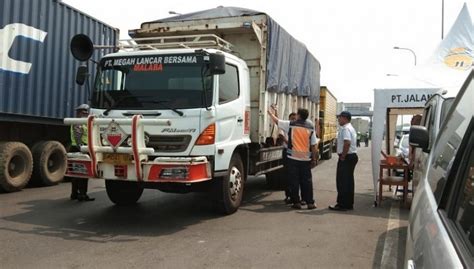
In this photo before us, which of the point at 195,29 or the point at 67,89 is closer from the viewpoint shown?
the point at 195,29

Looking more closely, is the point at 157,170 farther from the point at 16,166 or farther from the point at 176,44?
the point at 16,166

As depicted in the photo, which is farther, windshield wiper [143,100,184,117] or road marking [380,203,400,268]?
windshield wiper [143,100,184,117]

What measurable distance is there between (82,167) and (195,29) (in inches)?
134

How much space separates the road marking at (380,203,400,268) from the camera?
17.5 feet

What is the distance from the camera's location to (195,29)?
28.8 ft

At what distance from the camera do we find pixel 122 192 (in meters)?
8.18

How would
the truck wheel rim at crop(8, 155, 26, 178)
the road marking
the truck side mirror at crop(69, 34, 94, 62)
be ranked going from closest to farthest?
1. the road marking
2. the truck side mirror at crop(69, 34, 94, 62)
3. the truck wheel rim at crop(8, 155, 26, 178)

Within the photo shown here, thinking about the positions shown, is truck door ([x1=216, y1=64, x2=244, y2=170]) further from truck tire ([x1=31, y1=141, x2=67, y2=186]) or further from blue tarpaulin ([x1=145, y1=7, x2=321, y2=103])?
truck tire ([x1=31, y1=141, x2=67, y2=186])

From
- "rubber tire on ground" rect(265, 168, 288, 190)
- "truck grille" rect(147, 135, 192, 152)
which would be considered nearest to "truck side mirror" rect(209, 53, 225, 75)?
"truck grille" rect(147, 135, 192, 152)

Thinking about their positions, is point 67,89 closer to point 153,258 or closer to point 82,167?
point 82,167

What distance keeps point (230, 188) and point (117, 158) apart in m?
1.85

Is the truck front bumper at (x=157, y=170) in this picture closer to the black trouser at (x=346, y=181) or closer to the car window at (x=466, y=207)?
the black trouser at (x=346, y=181)

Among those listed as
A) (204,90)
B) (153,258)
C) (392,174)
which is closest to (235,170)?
(204,90)

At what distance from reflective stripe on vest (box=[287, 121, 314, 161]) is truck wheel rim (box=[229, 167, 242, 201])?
4.10 ft
